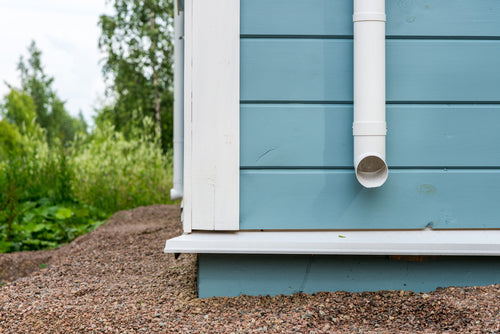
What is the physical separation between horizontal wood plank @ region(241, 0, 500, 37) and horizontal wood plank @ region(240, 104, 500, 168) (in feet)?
1.10

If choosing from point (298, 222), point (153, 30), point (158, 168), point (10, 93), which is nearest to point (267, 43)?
point (298, 222)

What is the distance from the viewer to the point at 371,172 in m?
1.92

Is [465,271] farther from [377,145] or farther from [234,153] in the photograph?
[234,153]

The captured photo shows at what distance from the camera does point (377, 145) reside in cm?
188

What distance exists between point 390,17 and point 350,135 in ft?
1.84

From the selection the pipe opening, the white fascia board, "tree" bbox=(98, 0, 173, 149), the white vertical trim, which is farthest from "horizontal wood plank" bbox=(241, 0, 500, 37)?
"tree" bbox=(98, 0, 173, 149)

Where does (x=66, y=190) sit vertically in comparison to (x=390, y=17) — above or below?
below

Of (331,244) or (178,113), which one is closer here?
(331,244)

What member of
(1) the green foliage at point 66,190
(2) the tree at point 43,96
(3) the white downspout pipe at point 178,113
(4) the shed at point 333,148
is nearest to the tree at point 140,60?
(1) the green foliage at point 66,190

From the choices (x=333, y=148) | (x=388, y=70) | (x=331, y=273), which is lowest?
(x=331, y=273)

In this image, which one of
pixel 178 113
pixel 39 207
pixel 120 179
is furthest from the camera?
pixel 120 179

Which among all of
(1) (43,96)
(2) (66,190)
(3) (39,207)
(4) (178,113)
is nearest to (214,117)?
(4) (178,113)

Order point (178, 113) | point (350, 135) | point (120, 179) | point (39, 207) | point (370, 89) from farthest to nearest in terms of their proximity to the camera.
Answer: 1. point (120, 179)
2. point (39, 207)
3. point (178, 113)
4. point (350, 135)
5. point (370, 89)

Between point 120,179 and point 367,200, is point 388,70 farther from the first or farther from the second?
point 120,179
